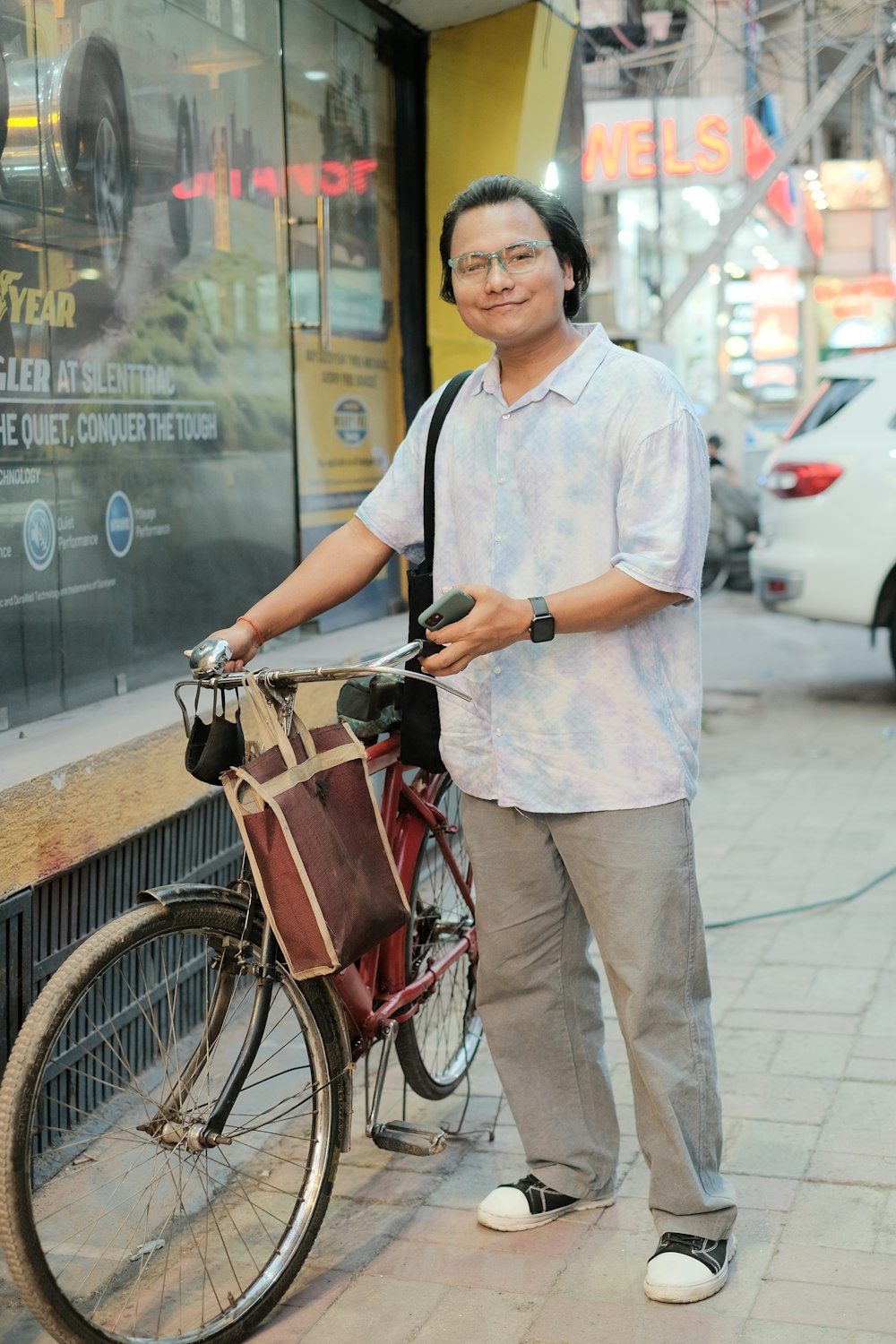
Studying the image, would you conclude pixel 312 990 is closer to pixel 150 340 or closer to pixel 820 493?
pixel 150 340

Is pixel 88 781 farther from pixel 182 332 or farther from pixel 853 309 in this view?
pixel 853 309

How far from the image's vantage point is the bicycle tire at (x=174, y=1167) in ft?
8.43

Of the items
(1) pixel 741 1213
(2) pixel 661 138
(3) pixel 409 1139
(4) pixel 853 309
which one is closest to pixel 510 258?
(3) pixel 409 1139

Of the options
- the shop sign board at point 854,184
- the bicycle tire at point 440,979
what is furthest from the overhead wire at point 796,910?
the shop sign board at point 854,184

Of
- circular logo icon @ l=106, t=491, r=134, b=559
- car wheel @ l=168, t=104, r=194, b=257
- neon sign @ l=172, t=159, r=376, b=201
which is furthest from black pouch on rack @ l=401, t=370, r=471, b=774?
neon sign @ l=172, t=159, r=376, b=201

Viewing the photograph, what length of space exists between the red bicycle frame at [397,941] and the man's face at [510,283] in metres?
0.91

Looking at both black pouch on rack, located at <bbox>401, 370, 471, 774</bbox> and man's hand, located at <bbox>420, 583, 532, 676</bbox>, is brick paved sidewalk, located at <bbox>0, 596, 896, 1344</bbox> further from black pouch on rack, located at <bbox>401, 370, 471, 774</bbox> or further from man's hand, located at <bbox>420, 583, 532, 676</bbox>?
man's hand, located at <bbox>420, 583, 532, 676</bbox>

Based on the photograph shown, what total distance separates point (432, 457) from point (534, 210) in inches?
20.6

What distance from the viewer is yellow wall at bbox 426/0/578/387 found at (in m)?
6.12

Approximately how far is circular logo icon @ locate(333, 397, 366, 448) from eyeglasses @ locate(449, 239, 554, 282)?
3003 mm

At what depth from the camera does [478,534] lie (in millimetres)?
3070

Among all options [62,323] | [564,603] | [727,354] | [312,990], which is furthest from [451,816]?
[727,354]

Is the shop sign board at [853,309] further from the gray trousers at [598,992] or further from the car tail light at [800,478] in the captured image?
the gray trousers at [598,992]

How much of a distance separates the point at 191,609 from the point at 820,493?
17.7 ft
